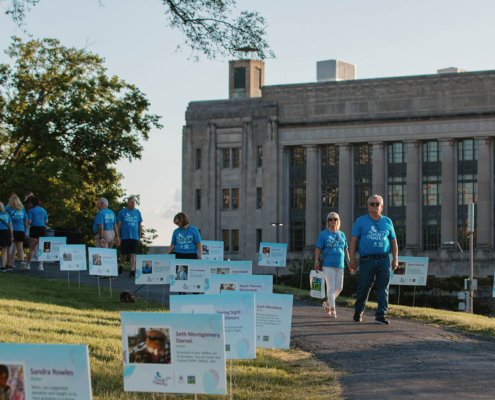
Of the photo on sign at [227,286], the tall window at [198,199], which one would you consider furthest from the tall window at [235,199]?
the photo on sign at [227,286]

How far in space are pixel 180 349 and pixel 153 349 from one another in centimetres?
21

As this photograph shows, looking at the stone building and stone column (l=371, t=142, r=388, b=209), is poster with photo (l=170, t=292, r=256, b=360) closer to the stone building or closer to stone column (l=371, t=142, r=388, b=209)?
the stone building

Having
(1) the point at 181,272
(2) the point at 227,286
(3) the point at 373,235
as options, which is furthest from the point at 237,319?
(1) the point at 181,272

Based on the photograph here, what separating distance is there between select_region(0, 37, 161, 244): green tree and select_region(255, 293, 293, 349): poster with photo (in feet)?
123

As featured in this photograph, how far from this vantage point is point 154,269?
14484 mm

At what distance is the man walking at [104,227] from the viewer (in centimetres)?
1889

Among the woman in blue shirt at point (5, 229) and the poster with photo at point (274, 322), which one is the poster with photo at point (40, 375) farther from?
the woman in blue shirt at point (5, 229)

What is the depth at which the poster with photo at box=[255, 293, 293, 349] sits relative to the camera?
753cm

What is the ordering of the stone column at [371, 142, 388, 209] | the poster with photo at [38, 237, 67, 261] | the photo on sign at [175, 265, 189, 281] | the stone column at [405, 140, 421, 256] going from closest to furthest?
1. the photo on sign at [175, 265, 189, 281]
2. the poster with photo at [38, 237, 67, 261]
3. the stone column at [405, 140, 421, 256]
4. the stone column at [371, 142, 388, 209]

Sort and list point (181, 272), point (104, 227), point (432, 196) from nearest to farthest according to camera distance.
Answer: point (181, 272), point (104, 227), point (432, 196)

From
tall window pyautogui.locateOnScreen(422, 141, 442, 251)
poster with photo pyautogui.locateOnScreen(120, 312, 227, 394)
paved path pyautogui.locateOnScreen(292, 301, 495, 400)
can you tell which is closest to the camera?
poster with photo pyautogui.locateOnScreen(120, 312, 227, 394)

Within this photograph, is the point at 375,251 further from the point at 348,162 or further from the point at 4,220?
the point at 348,162

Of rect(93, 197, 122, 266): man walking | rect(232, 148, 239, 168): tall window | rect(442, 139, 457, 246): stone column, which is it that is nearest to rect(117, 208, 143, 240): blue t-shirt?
rect(93, 197, 122, 266): man walking

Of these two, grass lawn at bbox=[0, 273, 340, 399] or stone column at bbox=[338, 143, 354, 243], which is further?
stone column at bbox=[338, 143, 354, 243]
